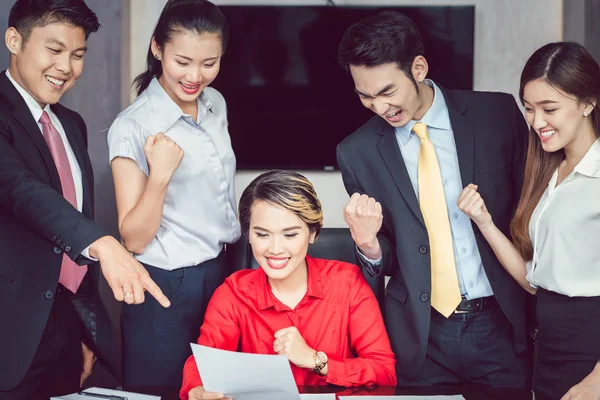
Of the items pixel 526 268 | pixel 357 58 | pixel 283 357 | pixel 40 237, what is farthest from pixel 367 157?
pixel 40 237

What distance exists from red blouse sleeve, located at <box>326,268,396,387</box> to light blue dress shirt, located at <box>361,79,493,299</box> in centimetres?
12

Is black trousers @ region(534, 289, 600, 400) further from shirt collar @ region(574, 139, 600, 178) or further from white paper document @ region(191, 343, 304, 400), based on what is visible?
white paper document @ region(191, 343, 304, 400)

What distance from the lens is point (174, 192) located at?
6.96 ft

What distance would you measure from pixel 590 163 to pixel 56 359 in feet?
5.14

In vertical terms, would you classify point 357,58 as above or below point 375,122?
above

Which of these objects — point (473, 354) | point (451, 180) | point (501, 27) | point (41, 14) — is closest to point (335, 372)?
point (473, 354)

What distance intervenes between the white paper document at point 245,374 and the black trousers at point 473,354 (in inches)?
25.2

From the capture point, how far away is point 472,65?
12.5ft

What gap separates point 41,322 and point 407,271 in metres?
1.03

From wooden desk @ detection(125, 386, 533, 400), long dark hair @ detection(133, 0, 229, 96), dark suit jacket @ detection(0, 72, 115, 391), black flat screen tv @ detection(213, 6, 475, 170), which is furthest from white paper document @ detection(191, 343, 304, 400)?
black flat screen tv @ detection(213, 6, 475, 170)

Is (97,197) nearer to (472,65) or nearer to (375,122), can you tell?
(375,122)

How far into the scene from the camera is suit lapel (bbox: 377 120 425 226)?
2012mm

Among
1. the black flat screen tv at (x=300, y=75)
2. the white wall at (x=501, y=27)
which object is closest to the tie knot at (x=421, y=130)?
the black flat screen tv at (x=300, y=75)

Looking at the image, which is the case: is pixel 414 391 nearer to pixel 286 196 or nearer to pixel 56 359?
pixel 286 196
